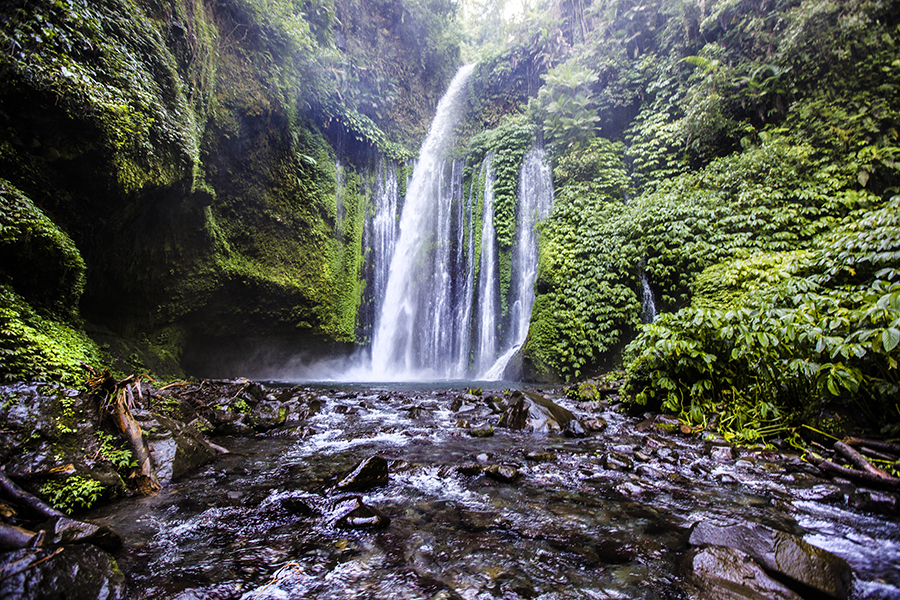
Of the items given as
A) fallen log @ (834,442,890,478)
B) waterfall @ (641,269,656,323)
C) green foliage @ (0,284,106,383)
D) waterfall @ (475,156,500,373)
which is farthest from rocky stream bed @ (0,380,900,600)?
waterfall @ (475,156,500,373)

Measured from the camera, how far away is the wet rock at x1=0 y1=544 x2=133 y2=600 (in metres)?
1.16

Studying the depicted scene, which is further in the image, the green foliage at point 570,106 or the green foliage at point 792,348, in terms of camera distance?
the green foliage at point 570,106

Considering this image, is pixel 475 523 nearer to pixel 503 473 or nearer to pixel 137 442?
pixel 503 473

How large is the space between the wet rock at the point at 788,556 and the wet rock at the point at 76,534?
2.82 metres

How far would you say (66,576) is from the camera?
1280mm

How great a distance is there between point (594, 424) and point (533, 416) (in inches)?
28.2

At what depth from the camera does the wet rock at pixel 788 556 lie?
1.46m

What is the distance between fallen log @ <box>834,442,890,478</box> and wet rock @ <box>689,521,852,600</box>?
116 cm

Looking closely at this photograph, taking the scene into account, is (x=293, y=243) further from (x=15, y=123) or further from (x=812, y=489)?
(x=812, y=489)

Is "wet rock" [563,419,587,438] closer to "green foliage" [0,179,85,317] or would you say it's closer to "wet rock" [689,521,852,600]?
"wet rock" [689,521,852,600]

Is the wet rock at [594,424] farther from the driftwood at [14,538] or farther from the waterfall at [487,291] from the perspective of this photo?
the waterfall at [487,291]

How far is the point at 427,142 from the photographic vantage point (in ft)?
53.0

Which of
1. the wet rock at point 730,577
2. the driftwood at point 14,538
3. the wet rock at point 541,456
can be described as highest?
the driftwood at point 14,538

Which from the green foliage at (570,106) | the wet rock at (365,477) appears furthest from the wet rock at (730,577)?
the green foliage at (570,106)
